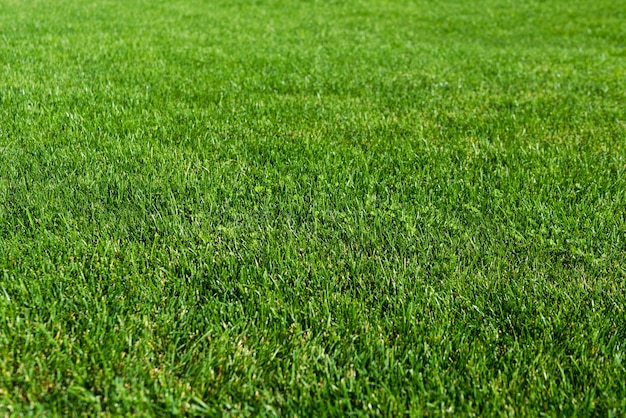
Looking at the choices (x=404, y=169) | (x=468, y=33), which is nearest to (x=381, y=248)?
(x=404, y=169)

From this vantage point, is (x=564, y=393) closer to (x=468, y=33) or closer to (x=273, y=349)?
(x=273, y=349)

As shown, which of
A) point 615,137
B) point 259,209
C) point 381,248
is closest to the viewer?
point 381,248

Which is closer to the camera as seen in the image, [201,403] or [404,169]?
[201,403]

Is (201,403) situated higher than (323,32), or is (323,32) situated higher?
(323,32)

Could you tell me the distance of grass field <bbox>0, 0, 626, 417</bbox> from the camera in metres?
2.13

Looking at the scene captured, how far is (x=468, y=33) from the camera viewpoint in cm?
1187

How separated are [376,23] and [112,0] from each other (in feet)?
19.4

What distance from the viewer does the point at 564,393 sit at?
210cm

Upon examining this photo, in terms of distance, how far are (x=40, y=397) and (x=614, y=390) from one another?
1.98 m

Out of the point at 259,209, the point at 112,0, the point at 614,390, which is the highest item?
the point at 112,0

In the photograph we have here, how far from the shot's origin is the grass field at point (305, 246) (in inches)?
83.7

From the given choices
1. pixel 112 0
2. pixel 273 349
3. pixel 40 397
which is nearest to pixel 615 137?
pixel 273 349

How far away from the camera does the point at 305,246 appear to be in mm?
2986

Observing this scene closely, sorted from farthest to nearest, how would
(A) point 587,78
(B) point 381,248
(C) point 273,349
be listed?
1. (A) point 587,78
2. (B) point 381,248
3. (C) point 273,349
